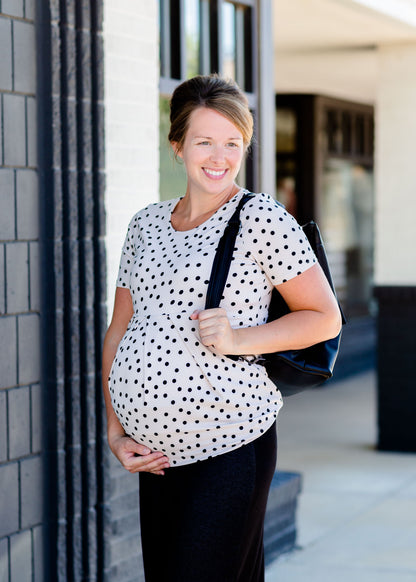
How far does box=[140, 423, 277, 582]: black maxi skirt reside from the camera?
236 centimetres

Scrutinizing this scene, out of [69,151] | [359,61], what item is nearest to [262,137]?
[69,151]

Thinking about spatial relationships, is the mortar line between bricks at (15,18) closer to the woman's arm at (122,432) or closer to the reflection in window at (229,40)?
the woman's arm at (122,432)

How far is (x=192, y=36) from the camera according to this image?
480 centimetres

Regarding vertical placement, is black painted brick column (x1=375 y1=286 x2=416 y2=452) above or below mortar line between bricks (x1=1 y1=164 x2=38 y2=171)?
below

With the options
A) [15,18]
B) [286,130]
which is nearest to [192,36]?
[15,18]

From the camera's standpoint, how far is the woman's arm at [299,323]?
2326 millimetres

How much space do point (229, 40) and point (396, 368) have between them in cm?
364

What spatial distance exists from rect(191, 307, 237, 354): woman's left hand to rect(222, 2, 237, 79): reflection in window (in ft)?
9.70

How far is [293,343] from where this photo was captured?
2377mm

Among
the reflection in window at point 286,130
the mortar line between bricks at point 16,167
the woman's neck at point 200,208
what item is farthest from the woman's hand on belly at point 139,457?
the reflection in window at point 286,130

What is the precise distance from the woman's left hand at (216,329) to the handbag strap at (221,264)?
39mm

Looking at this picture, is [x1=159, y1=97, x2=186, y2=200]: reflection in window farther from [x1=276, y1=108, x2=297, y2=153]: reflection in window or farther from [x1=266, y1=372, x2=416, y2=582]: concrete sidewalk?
[x1=276, y1=108, x2=297, y2=153]: reflection in window

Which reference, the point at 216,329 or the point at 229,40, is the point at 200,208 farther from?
the point at 229,40

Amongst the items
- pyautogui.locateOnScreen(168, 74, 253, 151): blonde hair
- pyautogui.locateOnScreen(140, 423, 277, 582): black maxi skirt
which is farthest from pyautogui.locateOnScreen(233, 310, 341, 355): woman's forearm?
pyautogui.locateOnScreen(168, 74, 253, 151): blonde hair
